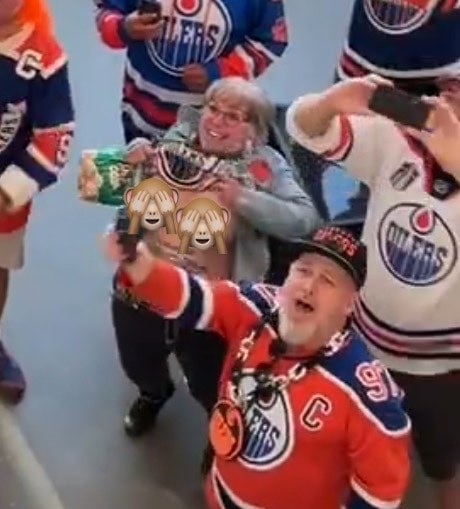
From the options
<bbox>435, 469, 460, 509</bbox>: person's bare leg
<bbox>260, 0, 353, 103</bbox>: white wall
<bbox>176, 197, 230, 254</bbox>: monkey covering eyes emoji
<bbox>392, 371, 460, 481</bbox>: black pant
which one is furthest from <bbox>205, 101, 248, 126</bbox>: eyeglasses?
<bbox>260, 0, 353, 103</bbox>: white wall

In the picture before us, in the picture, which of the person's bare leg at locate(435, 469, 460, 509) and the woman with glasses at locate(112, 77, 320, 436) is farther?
the person's bare leg at locate(435, 469, 460, 509)

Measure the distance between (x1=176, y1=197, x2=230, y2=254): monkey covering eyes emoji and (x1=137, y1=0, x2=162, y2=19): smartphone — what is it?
407 millimetres

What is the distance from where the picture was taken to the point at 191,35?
236 cm

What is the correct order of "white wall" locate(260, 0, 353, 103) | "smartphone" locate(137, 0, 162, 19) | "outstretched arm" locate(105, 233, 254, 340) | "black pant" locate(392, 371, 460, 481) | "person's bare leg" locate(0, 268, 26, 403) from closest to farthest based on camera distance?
1. "outstretched arm" locate(105, 233, 254, 340)
2. "black pant" locate(392, 371, 460, 481)
3. "smartphone" locate(137, 0, 162, 19)
4. "person's bare leg" locate(0, 268, 26, 403)
5. "white wall" locate(260, 0, 353, 103)

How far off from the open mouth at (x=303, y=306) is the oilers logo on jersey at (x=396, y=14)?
77 cm

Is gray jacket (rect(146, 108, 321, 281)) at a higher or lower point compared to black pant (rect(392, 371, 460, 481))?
higher

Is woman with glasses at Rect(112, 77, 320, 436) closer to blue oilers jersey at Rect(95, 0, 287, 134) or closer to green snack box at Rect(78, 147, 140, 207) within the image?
green snack box at Rect(78, 147, 140, 207)

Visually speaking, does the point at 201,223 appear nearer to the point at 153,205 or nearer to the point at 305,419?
the point at 153,205

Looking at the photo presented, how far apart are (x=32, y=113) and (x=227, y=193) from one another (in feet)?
1.17

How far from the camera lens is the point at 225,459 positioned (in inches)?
73.7

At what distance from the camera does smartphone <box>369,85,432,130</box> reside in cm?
180

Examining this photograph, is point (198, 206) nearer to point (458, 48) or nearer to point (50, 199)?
point (458, 48)

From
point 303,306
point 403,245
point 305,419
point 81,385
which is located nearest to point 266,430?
point 305,419

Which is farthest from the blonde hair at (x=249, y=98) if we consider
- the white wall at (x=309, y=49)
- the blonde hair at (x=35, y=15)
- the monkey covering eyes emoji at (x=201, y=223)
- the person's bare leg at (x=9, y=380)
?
the white wall at (x=309, y=49)
